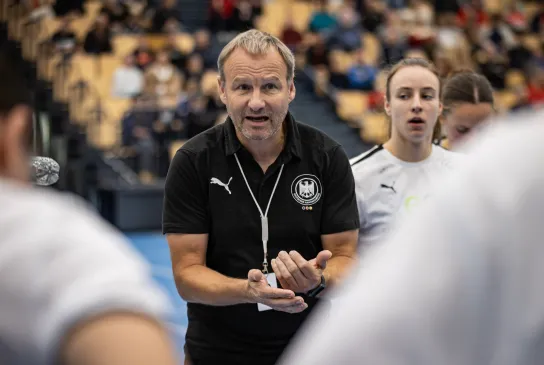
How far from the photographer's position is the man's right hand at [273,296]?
2766mm

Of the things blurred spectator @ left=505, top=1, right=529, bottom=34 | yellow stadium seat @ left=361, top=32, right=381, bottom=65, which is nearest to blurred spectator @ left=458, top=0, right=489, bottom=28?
blurred spectator @ left=505, top=1, right=529, bottom=34

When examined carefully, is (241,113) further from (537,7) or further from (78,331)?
(537,7)

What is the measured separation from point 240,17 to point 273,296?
16.3 metres

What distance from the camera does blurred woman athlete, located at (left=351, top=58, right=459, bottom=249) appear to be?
3619mm

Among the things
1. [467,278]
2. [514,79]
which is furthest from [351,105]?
[467,278]

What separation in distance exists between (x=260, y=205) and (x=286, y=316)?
44 cm

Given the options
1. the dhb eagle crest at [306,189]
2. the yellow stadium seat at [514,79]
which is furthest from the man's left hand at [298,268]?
the yellow stadium seat at [514,79]

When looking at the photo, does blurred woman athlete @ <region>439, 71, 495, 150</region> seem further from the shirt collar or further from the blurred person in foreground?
the blurred person in foreground

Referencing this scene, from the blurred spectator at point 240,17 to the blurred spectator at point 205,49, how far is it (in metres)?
0.70

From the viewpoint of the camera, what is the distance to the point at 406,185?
3.71m

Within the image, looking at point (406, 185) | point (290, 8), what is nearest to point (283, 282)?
point (406, 185)

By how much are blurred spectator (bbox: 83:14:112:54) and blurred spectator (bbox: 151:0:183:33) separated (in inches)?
48.2

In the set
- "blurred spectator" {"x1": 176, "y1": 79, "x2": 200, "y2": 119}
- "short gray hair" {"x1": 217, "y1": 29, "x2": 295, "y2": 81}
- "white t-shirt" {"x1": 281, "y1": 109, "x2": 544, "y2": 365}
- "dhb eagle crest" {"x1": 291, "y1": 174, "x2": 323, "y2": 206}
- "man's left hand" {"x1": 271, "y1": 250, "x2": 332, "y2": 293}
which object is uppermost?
"white t-shirt" {"x1": 281, "y1": 109, "x2": 544, "y2": 365}

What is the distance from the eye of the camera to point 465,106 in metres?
4.32
